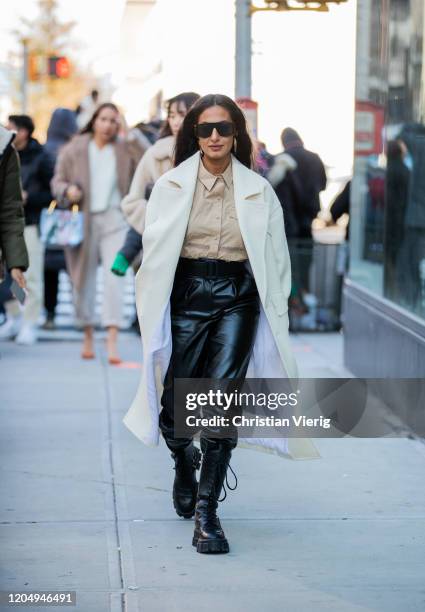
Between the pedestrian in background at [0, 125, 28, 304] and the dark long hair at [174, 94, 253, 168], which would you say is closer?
the dark long hair at [174, 94, 253, 168]

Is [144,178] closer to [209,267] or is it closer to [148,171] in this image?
[148,171]

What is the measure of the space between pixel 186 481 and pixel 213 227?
1.11 meters

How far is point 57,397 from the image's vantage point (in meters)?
8.90

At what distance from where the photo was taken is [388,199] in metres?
Result: 8.89

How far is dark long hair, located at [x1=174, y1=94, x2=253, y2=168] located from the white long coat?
0.09 m

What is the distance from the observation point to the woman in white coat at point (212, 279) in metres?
5.22

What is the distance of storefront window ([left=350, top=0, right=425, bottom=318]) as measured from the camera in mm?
7879

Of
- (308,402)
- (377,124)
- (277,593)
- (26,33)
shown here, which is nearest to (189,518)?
(277,593)

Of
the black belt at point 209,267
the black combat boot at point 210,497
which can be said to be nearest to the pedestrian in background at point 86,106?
the black belt at point 209,267

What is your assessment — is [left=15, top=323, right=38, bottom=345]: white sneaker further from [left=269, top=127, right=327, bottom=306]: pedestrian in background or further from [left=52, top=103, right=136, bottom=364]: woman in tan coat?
[left=269, top=127, right=327, bottom=306]: pedestrian in background

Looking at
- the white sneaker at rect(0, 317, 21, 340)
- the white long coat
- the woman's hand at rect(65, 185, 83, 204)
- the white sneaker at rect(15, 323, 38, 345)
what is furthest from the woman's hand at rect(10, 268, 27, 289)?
the white sneaker at rect(0, 317, 21, 340)

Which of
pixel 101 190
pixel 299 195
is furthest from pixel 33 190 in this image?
pixel 299 195

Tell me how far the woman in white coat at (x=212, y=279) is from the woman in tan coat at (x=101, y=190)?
4896 millimetres

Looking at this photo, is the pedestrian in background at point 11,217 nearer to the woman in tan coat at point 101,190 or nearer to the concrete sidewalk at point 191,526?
the concrete sidewalk at point 191,526
